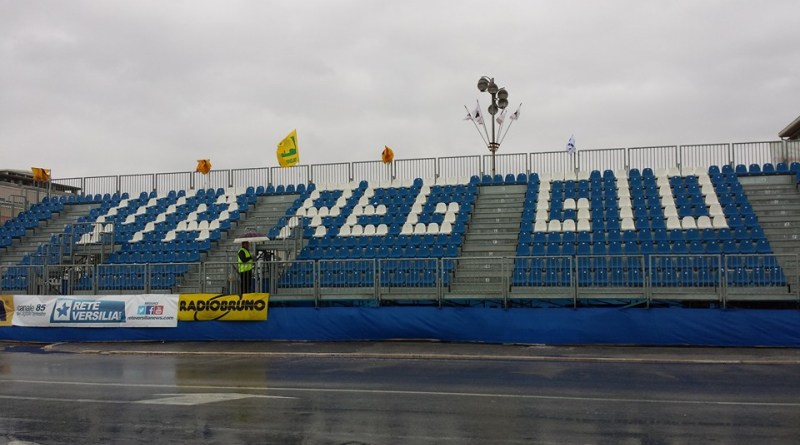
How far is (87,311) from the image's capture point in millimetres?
20641

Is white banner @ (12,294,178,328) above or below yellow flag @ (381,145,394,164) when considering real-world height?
below

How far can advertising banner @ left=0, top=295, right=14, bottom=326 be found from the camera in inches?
844

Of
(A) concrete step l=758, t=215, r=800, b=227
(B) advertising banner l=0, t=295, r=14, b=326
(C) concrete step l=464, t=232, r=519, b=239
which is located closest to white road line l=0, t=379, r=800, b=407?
(B) advertising banner l=0, t=295, r=14, b=326

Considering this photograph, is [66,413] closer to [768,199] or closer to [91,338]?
[91,338]

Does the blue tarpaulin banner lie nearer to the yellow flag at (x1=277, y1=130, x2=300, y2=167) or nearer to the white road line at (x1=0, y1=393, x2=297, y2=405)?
the white road line at (x1=0, y1=393, x2=297, y2=405)

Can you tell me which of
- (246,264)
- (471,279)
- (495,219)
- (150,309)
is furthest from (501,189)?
(150,309)

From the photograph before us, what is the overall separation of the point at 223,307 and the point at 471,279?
23.4 feet

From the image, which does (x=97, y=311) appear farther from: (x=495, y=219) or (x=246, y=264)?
(x=495, y=219)

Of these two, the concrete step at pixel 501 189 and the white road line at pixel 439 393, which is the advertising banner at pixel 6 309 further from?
the concrete step at pixel 501 189

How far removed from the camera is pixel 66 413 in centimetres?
963

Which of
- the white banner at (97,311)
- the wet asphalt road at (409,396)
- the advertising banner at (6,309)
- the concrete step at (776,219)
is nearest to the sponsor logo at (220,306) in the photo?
the white banner at (97,311)

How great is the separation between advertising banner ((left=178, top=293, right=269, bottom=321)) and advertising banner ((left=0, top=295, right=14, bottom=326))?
236 inches

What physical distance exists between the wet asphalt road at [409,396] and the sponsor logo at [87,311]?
9.57 ft

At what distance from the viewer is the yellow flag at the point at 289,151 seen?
1211 inches
